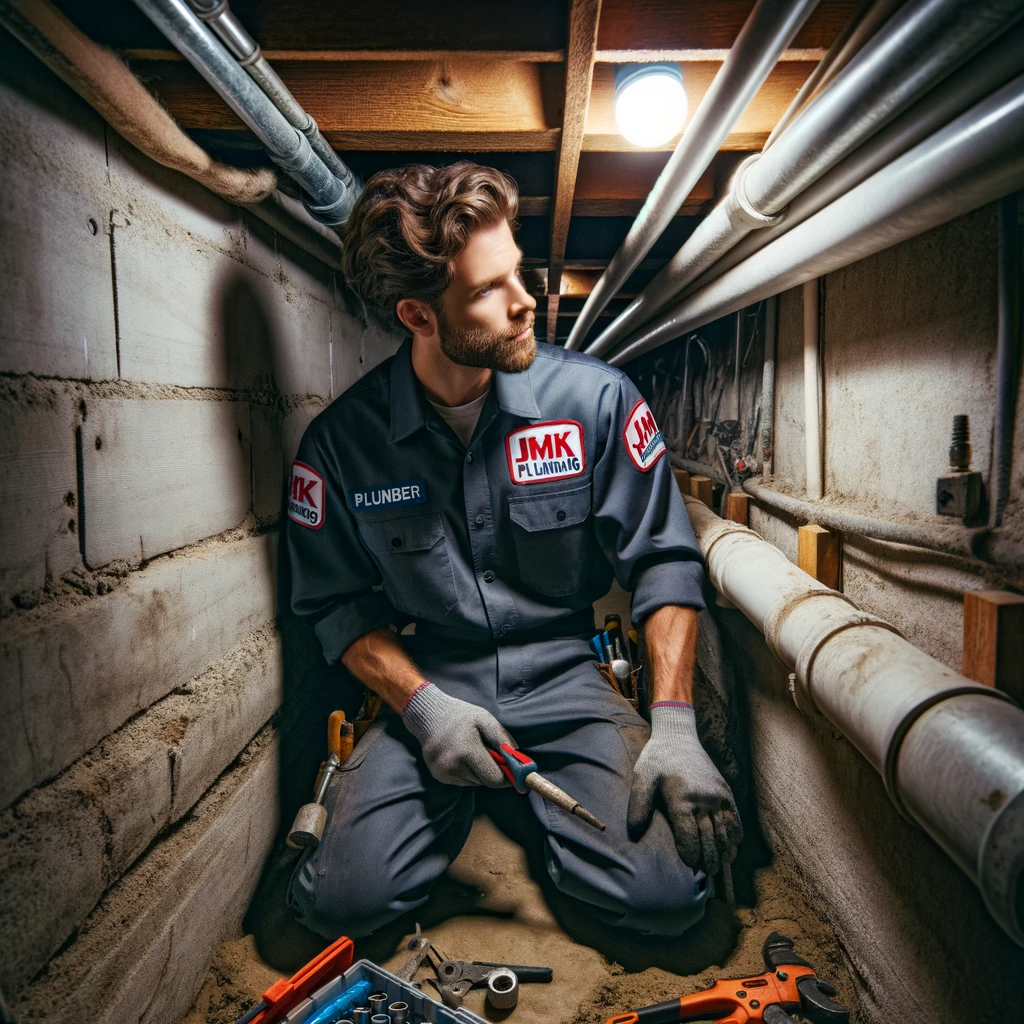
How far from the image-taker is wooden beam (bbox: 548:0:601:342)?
858mm

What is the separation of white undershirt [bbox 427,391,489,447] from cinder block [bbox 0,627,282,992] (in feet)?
2.19

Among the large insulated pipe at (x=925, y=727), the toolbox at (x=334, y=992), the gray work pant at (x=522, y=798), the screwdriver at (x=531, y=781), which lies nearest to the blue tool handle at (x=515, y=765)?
the screwdriver at (x=531, y=781)

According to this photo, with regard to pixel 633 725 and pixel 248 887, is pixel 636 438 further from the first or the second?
pixel 248 887

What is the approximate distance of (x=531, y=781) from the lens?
1189 mm

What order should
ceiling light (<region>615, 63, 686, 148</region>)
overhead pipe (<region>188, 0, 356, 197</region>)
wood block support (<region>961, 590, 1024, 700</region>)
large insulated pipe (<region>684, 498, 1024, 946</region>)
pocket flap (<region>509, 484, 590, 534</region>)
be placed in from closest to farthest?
large insulated pipe (<region>684, 498, 1024, 946</region>)
wood block support (<region>961, 590, 1024, 700</region>)
overhead pipe (<region>188, 0, 356, 197</region>)
ceiling light (<region>615, 63, 686, 148</region>)
pocket flap (<region>509, 484, 590, 534</region>)

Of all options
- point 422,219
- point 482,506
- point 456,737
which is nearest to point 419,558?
point 482,506

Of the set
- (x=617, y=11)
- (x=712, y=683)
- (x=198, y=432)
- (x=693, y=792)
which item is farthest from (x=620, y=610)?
(x=617, y=11)

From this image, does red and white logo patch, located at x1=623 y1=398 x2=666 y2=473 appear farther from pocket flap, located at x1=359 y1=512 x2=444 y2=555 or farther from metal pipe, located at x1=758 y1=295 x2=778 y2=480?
pocket flap, located at x1=359 y1=512 x2=444 y2=555

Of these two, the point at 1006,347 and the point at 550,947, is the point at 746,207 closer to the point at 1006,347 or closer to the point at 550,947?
the point at 1006,347

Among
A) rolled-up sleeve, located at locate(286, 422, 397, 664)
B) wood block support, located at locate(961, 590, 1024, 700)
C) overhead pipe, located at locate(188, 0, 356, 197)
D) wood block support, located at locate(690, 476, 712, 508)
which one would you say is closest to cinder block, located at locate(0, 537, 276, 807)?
rolled-up sleeve, located at locate(286, 422, 397, 664)

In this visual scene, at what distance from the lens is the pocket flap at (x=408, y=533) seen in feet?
4.87

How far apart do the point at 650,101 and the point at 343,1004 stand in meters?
1.42

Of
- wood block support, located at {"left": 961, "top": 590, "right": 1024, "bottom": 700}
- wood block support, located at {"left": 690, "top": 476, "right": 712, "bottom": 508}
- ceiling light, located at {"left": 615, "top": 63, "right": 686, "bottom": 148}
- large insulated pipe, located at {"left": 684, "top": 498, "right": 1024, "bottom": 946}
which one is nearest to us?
large insulated pipe, located at {"left": 684, "top": 498, "right": 1024, "bottom": 946}

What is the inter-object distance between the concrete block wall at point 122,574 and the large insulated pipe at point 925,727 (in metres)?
0.98
